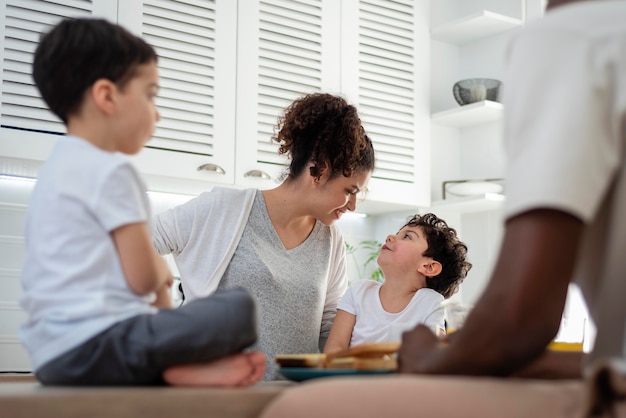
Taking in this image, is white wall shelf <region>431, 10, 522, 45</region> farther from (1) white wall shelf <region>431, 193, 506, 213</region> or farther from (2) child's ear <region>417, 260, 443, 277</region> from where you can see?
(2) child's ear <region>417, 260, 443, 277</region>

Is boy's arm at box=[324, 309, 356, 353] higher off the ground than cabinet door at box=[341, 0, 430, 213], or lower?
lower

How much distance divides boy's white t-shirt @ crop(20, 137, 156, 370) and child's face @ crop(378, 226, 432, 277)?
1.73 metres

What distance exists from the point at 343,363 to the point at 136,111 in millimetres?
514

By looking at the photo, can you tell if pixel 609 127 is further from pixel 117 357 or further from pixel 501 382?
pixel 117 357

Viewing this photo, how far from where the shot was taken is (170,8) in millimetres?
3508

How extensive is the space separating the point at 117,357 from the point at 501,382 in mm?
485

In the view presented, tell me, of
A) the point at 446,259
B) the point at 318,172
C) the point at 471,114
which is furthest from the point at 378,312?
the point at 471,114

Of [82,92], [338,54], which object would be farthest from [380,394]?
[338,54]

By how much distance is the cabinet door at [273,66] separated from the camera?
3.65 meters

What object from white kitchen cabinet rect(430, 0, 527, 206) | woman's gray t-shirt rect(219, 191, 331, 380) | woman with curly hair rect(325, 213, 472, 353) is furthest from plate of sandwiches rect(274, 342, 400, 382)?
white kitchen cabinet rect(430, 0, 527, 206)

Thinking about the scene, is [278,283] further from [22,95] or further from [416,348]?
[22,95]

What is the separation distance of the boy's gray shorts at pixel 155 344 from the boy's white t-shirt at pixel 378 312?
1.43 metres

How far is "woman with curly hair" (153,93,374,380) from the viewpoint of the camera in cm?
230

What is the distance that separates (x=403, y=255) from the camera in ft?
9.35
